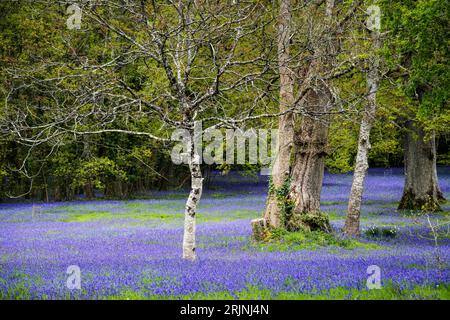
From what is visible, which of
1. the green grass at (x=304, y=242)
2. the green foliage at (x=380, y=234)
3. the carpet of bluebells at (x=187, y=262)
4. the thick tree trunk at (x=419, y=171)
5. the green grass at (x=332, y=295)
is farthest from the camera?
the thick tree trunk at (x=419, y=171)

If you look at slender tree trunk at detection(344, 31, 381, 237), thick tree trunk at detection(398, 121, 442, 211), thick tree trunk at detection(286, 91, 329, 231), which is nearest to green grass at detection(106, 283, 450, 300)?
thick tree trunk at detection(286, 91, 329, 231)

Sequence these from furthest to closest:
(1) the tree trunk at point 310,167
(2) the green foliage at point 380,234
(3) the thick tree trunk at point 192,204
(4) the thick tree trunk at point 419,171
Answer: (4) the thick tree trunk at point 419,171 < (2) the green foliage at point 380,234 < (1) the tree trunk at point 310,167 < (3) the thick tree trunk at point 192,204

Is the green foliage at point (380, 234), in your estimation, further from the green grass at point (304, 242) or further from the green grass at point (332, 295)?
the green grass at point (332, 295)

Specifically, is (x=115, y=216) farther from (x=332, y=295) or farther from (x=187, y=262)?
(x=332, y=295)

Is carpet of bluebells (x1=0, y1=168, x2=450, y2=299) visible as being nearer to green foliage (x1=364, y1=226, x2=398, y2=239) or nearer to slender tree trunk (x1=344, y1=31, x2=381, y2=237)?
green foliage (x1=364, y1=226, x2=398, y2=239)

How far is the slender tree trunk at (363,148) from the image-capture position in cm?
1800

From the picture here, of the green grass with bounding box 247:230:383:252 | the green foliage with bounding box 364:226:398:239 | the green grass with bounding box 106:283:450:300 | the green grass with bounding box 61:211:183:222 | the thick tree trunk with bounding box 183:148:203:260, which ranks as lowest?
the green grass with bounding box 61:211:183:222

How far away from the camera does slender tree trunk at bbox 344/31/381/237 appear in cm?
1800

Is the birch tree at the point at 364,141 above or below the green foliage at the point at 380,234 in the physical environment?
above

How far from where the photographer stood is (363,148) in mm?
18625

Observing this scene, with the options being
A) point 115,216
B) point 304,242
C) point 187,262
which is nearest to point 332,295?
point 187,262

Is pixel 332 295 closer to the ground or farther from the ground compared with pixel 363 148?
closer to the ground

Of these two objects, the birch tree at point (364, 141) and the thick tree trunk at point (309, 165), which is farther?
the thick tree trunk at point (309, 165)

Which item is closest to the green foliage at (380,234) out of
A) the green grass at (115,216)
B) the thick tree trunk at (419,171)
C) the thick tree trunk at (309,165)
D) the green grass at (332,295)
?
the thick tree trunk at (309,165)
